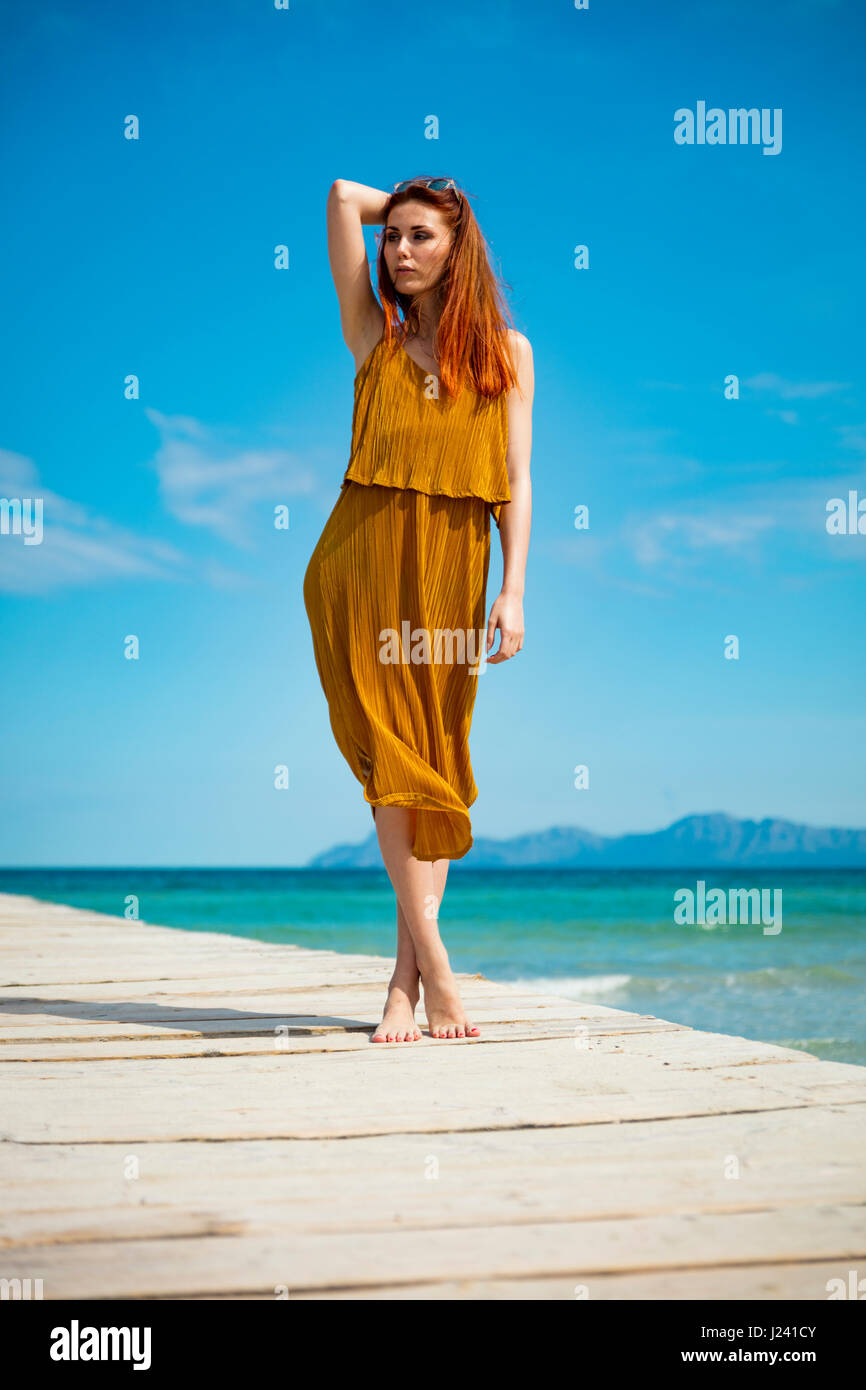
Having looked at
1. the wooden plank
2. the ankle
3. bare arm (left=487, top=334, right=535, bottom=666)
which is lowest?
the wooden plank

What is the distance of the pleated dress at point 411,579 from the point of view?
244 centimetres

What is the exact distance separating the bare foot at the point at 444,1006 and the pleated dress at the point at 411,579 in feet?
0.84

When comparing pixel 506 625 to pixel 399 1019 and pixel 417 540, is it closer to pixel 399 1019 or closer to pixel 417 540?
pixel 417 540

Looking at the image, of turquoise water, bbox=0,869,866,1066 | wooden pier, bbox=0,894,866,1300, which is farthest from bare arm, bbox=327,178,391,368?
turquoise water, bbox=0,869,866,1066

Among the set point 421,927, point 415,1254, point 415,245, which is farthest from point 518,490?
point 415,1254

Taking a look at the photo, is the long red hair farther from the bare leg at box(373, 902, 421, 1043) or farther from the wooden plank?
the wooden plank

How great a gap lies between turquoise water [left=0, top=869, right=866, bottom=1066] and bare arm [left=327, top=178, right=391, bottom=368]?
206 inches

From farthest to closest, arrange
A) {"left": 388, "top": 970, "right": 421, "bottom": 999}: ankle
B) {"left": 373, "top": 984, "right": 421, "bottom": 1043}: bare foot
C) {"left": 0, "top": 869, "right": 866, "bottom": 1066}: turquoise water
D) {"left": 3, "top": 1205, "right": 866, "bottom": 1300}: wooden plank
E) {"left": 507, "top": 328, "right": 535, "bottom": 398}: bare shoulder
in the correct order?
{"left": 0, "top": 869, "right": 866, "bottom": 1066}: turquoise water
{"left": 507, "top": 328, "right": 535, "bottom": 398}: bare shoulder
{"left": 388, "top": 970, "right": 421, "bottom": 999}: ankle
{"left": 373, "top": 984, "right": 421, "bottom": 1043}: bare foot
{"left": 3, "top": 1205, "right": 866, "bottom": 1300}: wooden plank

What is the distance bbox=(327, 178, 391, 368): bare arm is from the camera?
2.45 m

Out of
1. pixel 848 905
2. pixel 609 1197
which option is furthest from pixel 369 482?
pixel 848 905

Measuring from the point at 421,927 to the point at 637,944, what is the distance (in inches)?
504

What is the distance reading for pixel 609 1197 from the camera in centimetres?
131

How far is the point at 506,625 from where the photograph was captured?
2.49m
